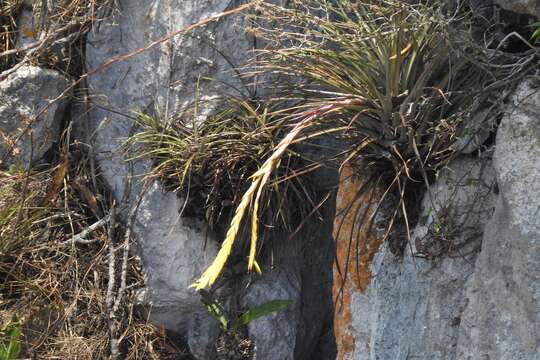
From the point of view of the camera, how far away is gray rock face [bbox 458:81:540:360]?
2801 millimetres

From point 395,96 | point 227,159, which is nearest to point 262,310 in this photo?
point 227,159

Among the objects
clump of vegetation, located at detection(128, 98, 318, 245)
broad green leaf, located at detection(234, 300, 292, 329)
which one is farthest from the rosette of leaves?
broad green leaf, located at detection(234, 300, 292, 329)

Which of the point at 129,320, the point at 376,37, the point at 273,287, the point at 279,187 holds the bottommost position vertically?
the point at 129,320

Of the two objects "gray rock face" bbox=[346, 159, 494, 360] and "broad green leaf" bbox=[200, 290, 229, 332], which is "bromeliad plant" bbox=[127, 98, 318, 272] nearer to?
"broad green leaf" bbox=[200, 290, 229, 332]

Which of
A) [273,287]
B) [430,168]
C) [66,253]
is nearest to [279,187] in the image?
[273,287]

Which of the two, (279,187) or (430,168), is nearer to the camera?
(430,168)

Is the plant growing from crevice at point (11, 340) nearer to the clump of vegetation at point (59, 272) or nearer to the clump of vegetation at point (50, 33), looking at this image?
the clump of vegetation at point (59, 272)

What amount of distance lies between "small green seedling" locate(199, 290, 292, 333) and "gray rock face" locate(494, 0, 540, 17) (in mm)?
1686

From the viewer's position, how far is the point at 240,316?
4.31 meters

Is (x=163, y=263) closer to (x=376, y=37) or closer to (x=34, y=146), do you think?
(x=34, y=146)

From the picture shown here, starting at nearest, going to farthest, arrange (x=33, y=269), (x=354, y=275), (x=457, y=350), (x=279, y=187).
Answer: (x=457, y=350) → (x=354, y=275) → (x=279, y=187) → (x=33, y=269)

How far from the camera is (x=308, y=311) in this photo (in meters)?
4.54

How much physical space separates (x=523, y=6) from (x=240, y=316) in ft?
6.47

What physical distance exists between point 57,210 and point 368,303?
1.93 metres
